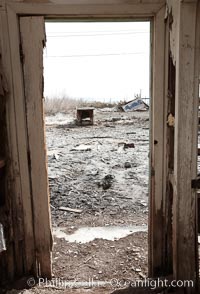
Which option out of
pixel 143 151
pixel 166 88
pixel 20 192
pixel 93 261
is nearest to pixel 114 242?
pixel 93 261

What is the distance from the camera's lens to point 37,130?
213 cm

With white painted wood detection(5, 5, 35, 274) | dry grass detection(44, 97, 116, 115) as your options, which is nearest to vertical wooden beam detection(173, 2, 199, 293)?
white painted wood detection(5, 5, 35, 274)

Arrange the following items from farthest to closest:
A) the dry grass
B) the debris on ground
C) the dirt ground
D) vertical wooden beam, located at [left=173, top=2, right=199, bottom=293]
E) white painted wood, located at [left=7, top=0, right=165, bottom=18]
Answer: the dry grass < the debris on ground < the dirt ground < white painted wood, located at [left=7, top=0, right=165, bottom=18] < vertical wooden beam, located at [left=173, top=2, right=199, bottom=293]

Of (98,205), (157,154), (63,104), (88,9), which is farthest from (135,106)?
(88,9)

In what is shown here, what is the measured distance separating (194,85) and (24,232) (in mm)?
1649

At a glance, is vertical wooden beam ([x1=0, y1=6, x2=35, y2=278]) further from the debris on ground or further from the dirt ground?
the debris on ground

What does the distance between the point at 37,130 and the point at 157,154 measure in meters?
0.92

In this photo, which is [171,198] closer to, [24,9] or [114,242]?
[114,242]

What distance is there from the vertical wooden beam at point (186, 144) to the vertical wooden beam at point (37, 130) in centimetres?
96

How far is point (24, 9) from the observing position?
6.36 feet

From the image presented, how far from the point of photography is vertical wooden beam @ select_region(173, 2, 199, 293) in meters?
1.73

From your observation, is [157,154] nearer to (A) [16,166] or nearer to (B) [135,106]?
(A) [16,166]

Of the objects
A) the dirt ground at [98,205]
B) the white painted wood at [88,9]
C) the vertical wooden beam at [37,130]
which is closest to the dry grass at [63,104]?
the dirt ground at [98,205]

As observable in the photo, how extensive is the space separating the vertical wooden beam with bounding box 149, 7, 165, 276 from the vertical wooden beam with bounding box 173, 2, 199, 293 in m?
0.27
